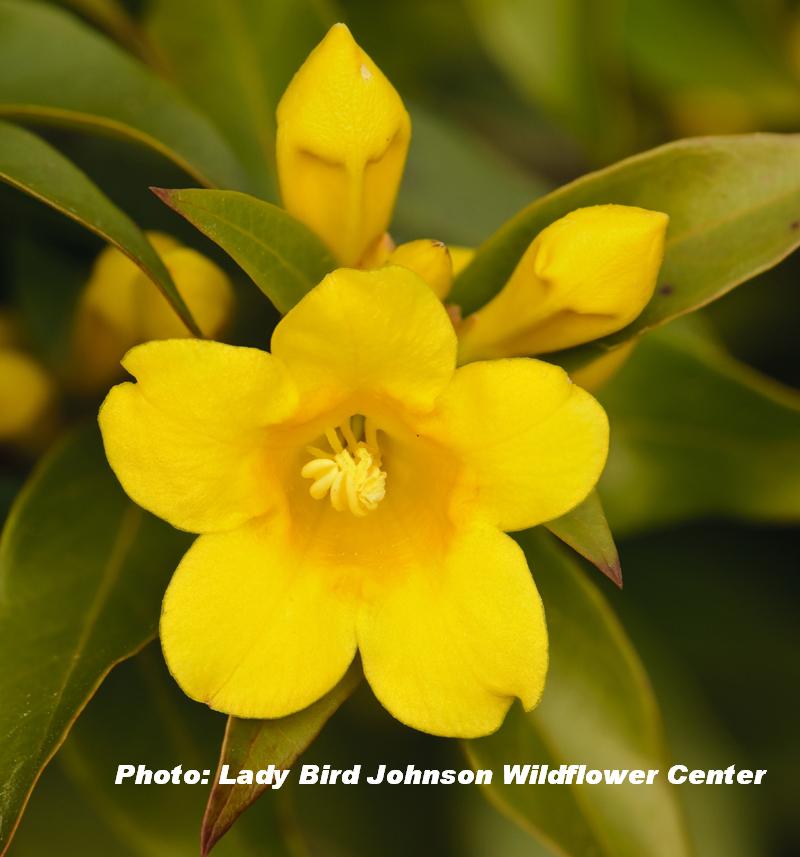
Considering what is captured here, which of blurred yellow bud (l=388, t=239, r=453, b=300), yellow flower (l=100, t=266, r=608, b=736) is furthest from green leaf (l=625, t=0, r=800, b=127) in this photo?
yellow flower (l=100, t=266, r=608, b=736)

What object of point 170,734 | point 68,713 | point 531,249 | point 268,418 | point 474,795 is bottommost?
point 474,795

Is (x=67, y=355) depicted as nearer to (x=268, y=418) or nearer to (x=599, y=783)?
(x=268, y=418)

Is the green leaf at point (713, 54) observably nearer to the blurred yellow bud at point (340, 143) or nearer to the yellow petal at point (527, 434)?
the blurred yellow bud at point (340, 143)

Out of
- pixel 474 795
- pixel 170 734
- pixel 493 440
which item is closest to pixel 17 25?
pixel 493 440

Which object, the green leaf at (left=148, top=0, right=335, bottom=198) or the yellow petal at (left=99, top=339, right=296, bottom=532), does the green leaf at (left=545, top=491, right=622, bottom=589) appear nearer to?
the yellow petal at (left=99, top=339, right=296, bottom=532)

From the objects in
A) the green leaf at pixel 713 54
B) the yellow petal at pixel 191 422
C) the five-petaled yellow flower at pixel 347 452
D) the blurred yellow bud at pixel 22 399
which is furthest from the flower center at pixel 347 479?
the green leaf at pixel 713 54

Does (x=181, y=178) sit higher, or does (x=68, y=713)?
(x=181, y=178)
